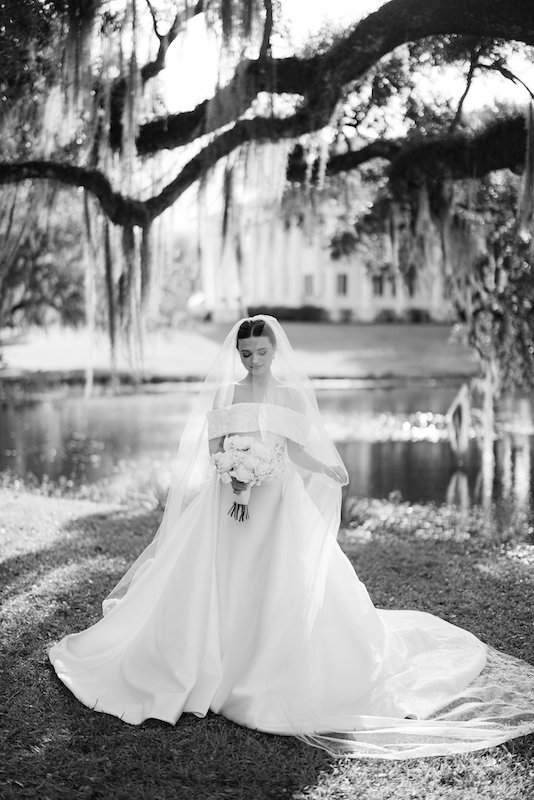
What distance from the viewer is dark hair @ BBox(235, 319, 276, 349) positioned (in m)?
4.38

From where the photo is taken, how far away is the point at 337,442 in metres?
16.4

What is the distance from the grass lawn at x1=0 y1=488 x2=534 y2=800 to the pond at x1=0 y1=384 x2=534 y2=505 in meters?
4.36

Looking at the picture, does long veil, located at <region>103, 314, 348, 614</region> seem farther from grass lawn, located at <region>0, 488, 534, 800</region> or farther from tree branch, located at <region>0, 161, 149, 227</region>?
tree branch, located at <region>0, 161, 149, 227</region>

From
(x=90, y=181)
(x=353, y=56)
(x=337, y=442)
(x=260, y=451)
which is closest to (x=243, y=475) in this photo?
(x=260, y=451)

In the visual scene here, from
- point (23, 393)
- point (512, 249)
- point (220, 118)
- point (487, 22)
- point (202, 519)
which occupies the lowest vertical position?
point (23, 393)

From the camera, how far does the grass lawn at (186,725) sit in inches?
126

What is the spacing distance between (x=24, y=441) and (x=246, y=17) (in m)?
11.9

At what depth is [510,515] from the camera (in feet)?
32.1

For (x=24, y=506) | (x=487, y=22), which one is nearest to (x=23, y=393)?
(x=24, y=506)

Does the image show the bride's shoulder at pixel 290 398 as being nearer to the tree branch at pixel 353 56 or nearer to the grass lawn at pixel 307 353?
the tree branch at pixel 353 56

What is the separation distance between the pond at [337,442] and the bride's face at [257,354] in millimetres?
6935

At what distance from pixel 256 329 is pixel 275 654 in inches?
69.1

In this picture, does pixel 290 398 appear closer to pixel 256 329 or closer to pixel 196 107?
pixel 256 329

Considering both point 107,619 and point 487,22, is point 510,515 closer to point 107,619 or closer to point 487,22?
point 487,22
